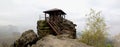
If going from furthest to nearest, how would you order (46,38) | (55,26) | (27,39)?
(55,26)
(27,39)
(46,38)

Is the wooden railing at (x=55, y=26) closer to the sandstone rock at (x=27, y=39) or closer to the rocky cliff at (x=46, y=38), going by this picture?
the rocky cliff at (x=46, y=38)

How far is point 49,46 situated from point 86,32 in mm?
24143

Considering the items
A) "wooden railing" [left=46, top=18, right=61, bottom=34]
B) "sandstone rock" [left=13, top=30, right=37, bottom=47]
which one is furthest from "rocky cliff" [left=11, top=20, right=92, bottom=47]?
"wooden railing" [left=46, top=18, right=61, bottom=34]

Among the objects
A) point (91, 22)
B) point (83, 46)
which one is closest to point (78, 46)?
point (83, 46)

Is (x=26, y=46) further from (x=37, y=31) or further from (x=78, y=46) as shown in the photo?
(x=78, y=46)

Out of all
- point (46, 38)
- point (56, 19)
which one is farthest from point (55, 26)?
point (46, 38)

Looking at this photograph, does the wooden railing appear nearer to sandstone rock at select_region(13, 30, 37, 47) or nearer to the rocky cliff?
the rocky cliff

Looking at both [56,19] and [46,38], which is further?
[56,19]

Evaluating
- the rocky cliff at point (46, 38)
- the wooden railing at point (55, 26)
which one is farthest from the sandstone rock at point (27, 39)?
the wooden railing at point (55, 26)

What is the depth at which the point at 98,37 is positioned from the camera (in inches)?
2173

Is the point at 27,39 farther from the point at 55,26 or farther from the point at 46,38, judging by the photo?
the point at 46,38

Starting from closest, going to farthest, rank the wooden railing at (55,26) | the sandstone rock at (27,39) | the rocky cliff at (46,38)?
the rocky cliff at (46,38)
the sandstone rock at (27,39)
the wooden railing at (55,26)

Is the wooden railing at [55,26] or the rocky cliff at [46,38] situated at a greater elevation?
the wooden railing at [55,26]

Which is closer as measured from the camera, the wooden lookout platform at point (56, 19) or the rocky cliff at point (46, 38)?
the rocky cliff at point (46, 38)
